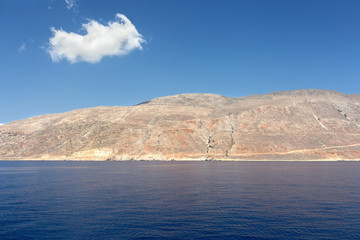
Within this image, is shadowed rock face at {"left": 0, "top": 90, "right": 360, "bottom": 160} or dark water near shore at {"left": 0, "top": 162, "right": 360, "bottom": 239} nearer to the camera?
dark water near shore at {"left": 0, "top": 162, "right": 360, "bottom": 239}

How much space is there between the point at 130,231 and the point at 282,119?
542 ft

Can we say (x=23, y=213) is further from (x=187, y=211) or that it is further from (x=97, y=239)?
(x=187, y=211)

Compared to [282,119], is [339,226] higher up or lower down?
lower down

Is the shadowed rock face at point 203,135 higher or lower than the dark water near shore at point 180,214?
higher

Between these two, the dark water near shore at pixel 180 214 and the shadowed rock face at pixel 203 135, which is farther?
the shadowed rock face at pixel 203 135

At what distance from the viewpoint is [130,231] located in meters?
22.8

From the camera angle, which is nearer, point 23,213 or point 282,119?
point 23,213

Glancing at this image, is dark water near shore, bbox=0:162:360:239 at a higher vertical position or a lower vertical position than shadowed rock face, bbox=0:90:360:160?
lower

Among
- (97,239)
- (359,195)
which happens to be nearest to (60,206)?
(97,239)

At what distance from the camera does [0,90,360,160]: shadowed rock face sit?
14775cm

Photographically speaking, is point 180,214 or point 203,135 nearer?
point 180,214

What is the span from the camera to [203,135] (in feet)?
546

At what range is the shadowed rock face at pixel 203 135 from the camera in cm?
14775

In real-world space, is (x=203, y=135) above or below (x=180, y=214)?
above
